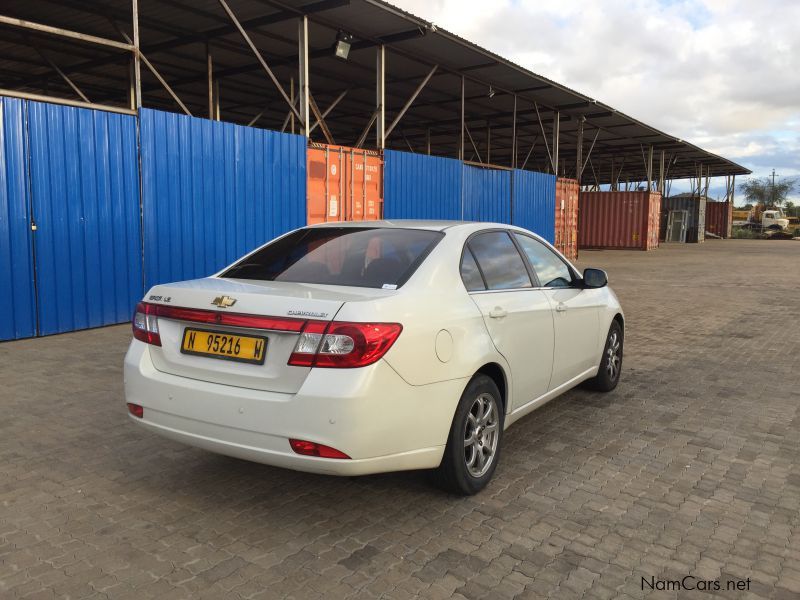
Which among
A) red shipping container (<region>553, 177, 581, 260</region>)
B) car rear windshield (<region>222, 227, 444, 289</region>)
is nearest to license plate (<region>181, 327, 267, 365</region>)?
car rear windshield (<region>222, 227, 444, 289</region>)

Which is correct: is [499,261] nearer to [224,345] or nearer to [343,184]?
[224,345]

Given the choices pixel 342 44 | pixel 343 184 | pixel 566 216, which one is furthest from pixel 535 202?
pixel 342 44

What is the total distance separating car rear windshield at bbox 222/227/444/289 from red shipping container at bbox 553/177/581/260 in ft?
61.1

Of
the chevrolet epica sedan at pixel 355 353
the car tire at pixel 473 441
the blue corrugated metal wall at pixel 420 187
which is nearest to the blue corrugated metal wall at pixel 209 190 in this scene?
the blue corrugated metal wall at pixel 420 187

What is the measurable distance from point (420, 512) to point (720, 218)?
54206 mm

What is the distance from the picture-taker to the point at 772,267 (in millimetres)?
21812

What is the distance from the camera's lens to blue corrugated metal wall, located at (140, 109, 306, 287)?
9.20 m

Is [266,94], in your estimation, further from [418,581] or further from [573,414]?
[418,581]

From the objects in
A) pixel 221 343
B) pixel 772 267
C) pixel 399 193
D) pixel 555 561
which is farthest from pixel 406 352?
pixel 772 267

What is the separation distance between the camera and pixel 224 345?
10.2 ft

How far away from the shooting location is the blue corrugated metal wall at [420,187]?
45.8ft

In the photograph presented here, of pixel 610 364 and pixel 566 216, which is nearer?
pixel 610 364

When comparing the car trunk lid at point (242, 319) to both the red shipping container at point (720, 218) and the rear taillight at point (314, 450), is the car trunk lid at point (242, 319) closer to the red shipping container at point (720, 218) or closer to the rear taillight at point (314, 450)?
the rear taillight at point (314, 450)

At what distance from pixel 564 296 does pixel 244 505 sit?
2521mm
